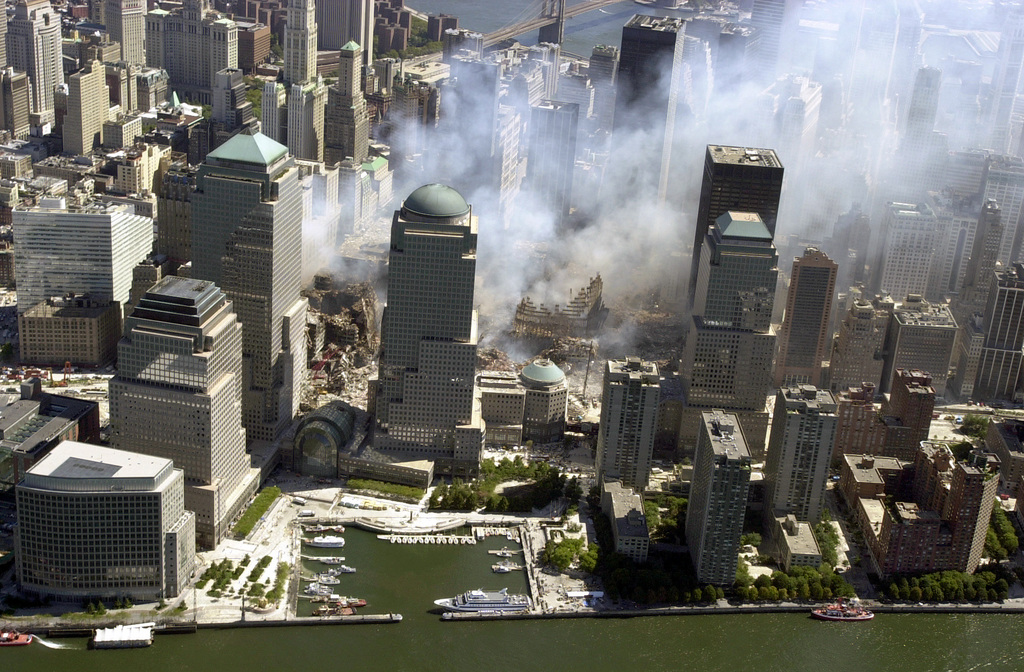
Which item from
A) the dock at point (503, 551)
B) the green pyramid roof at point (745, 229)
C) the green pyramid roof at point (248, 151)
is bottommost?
the dock at point (503, 551)

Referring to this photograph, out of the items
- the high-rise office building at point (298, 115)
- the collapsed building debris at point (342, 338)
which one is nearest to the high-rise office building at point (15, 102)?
the high-rise office building at point (298, 115)

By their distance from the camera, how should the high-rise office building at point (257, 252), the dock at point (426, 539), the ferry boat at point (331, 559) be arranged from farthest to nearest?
1. the high-rise office building at point (257, 252)
2. the dock at point (426, 539)
3. the ferry boat at point (331, 559)

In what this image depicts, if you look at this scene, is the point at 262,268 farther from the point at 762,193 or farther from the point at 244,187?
the point at 762,193

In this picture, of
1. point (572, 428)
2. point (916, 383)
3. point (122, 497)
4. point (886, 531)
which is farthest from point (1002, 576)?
point (122, 497)

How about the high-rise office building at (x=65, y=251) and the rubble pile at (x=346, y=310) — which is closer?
the high-rise office building at (x=65, y=251)

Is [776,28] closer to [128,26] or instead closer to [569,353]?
[569,353]

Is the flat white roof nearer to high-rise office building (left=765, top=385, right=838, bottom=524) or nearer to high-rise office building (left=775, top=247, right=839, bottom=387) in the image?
high-rise office building (left=765, top=385, right=838, bottom=524)

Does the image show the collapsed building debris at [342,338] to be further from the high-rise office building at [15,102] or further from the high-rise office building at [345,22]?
the high-rise office building at [345,22]
